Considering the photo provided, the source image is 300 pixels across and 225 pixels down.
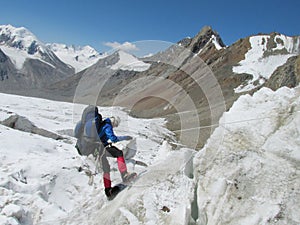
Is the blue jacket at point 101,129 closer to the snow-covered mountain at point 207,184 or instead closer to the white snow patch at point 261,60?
the snow-covered mountain at point 207,184

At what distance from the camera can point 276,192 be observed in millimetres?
4199

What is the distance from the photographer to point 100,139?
6.17 meters

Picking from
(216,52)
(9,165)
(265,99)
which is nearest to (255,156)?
(265,99)

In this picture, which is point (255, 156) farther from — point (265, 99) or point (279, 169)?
point (265, 99)

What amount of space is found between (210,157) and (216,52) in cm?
11488

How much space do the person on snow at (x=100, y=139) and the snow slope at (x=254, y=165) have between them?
1.66 meters

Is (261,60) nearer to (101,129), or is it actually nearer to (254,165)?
(101,129)

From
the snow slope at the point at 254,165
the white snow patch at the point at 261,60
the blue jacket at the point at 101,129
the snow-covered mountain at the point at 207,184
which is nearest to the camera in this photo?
the snow slope at the point at 254,165

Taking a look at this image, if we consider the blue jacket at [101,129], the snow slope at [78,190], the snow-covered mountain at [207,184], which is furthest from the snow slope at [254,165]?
the blue jacket at [101,129]

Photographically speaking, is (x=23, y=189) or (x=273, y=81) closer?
(x=23, y=189)

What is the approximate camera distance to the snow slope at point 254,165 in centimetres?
414

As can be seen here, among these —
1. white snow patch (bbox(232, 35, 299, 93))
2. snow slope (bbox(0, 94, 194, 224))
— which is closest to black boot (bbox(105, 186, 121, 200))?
snow slope (bbox(0, 94, 194, 224))

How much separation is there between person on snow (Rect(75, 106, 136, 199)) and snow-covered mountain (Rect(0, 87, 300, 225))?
435 millimetres

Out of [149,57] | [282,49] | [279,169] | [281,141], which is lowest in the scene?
[279,169]
